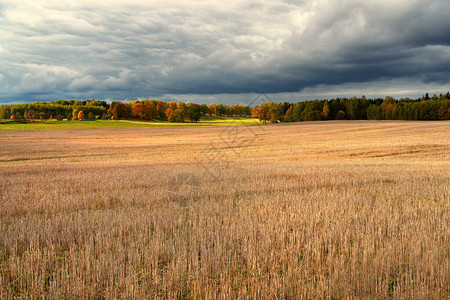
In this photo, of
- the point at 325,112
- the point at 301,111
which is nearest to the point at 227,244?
the point at 325,112

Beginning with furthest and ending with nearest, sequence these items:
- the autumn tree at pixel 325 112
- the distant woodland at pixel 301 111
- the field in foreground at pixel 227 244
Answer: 1. the autumn tree at pixel 325 112
2. the distant woodland at pixel 301 111
3. the field in foreground at pixel 227 244

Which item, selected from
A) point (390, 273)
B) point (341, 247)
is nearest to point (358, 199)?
point (341, 247)

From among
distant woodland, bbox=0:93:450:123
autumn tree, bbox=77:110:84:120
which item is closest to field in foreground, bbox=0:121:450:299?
distant woodland, bbox=0:93:450:123

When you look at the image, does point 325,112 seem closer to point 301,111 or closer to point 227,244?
point 301,111

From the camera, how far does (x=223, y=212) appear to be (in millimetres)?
8250

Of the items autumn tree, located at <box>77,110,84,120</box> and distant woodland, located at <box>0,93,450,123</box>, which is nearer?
distant woodland, located at <box>0,93,450,123</box>

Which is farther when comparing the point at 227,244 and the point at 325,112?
the point at 325,112

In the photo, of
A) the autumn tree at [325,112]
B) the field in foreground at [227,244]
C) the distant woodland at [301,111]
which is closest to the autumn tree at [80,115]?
the distant woodland at [301,111]

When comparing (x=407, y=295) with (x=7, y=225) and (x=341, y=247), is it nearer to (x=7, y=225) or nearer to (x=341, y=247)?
(x=341, y=247)

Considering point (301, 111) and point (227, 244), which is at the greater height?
point (301, 111)

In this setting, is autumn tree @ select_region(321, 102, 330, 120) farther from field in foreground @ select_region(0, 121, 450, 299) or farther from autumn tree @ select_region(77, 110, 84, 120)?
field in foreground @ select_region(0, 121, 450, 299)

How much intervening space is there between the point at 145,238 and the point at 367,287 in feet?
13.6

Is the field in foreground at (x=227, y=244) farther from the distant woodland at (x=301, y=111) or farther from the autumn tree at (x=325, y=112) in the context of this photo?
the autumn tree at (x=325, y=112)

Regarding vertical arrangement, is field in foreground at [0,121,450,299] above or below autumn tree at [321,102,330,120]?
below
